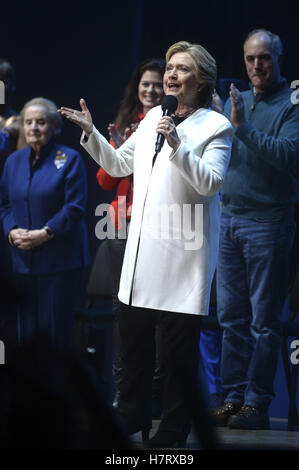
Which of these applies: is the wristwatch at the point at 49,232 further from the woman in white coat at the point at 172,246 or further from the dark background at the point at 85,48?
the dark background at the point at 85,48

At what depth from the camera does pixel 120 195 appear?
3.34 meters

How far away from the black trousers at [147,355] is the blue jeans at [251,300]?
823mm

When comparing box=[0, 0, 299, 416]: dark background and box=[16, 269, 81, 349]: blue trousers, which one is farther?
box=[0, 0, 299, 416]: dark background

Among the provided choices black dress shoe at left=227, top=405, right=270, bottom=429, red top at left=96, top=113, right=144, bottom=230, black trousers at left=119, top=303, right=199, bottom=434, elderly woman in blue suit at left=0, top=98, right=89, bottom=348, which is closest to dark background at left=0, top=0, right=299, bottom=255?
elderly woman in blue suit at left=0, top=98, right=89, bottom=348

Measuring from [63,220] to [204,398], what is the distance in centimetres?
291

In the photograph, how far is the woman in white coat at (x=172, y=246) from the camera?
2.42 metres

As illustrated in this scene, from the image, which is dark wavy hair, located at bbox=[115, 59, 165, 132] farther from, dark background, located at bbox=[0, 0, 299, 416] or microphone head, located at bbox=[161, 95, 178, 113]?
dark background, located at bbox=[0, 0, 299, 416]

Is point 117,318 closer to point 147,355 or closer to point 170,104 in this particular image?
point 147,355

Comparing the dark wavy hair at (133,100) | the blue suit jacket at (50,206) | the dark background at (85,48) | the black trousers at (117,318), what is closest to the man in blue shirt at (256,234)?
the black trousers at (117,318)

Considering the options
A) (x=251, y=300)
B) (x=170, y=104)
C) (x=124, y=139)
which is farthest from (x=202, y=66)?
(x=251, y=300)

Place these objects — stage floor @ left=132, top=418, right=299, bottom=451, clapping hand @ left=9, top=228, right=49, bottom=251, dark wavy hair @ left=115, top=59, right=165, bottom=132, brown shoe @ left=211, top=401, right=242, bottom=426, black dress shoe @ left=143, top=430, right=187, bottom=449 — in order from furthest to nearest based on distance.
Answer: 1. clapping hand @ left=9, top=228, right=49, bottom=251
2. dark wavy hair @ left=115, top=59, right=165, bottom=132
3. brown shoe @ left=211, top=401, right=242, bottom=426
4. stage floor @ left=132, top=418, right=299, bottom=451
5. black dress shoe @ left=143, top=430, right=187, bottom=449

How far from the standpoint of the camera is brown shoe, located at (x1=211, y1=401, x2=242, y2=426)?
3.22 meters

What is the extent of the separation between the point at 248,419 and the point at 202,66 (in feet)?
5.13

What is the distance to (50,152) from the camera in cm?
396
